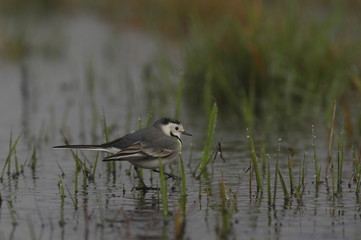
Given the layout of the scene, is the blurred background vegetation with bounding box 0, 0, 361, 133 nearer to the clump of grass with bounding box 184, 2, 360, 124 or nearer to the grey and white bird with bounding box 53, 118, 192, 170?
the clump of grass with bounding box 184, 2, 360, 124

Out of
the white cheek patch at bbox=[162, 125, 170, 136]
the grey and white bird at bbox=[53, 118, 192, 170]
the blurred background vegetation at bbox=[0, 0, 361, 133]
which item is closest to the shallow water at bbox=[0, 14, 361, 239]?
the grey and white bird at bbox=[53, 118, 192, 170]

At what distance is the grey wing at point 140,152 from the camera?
801cm

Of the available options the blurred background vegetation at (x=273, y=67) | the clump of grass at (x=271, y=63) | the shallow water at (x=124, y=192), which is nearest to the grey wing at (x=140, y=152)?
the shallow water at (x=124, y=192)

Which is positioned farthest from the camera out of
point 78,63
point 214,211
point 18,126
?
point 78,63

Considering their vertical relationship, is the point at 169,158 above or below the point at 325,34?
below

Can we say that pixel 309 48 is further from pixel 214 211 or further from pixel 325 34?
pixel 214 211

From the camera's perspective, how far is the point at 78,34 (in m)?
21.7

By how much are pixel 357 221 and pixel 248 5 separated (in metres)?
6.16

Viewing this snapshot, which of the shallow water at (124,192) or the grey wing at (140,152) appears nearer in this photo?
the shallow water at (124,192)

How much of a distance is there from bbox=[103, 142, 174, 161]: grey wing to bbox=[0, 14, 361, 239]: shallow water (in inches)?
A: 13.8

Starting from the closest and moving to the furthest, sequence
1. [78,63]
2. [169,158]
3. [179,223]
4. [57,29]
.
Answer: [179,223], [169,158], [78,63], [57,29]

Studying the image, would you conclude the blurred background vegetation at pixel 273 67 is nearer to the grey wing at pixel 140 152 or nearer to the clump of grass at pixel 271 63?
the clump of grass at pixel 271 63

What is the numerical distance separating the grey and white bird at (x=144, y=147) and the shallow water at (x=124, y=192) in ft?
1.04

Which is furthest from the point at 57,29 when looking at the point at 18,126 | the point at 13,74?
the point at 18,126
